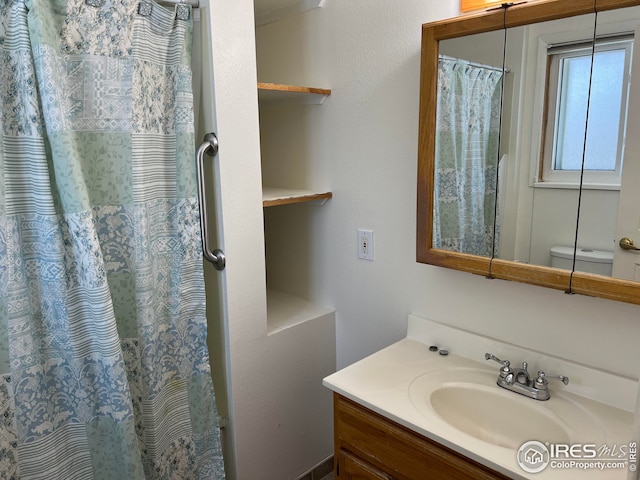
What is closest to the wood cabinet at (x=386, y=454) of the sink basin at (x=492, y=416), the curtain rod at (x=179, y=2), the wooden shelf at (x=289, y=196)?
the sink basin at (x=492, y=416)

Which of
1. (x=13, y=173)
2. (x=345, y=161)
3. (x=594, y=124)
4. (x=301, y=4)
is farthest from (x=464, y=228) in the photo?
(x=13, y=173)

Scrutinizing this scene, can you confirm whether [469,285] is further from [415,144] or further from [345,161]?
[345,161]

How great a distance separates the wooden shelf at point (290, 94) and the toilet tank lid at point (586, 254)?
1047mm

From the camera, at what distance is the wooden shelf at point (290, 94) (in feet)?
5.76

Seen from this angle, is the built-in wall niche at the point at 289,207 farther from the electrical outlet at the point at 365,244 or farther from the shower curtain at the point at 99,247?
the shower curtain at the point at 99,247

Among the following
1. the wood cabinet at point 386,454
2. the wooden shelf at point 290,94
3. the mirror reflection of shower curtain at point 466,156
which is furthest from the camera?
the wooden shelf at point 290,94

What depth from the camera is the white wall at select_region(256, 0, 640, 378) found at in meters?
1.42

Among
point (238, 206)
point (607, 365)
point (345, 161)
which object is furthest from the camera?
point (345, 161)

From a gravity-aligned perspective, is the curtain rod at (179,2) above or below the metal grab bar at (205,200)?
above

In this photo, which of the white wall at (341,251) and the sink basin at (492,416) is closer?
the sink basin at (492,416)

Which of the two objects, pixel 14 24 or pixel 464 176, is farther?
pixel 464 176

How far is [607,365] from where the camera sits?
4.44 ft

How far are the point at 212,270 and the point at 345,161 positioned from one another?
0.67 meters

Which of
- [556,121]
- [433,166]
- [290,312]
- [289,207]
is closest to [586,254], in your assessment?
[556,121]
